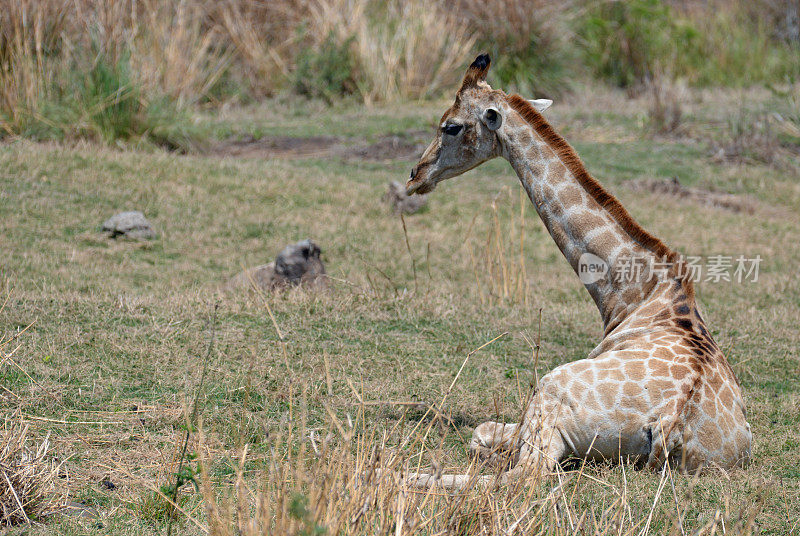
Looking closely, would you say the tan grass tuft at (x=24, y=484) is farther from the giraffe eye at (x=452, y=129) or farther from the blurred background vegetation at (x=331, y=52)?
the blurred background vegetation at (x=331, y=52)

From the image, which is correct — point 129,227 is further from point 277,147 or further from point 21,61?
point 277,147

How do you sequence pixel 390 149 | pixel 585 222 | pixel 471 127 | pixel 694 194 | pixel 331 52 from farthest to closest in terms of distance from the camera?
pixel 331 52 → pixel 390 149 → pixel 694 194 → pixel 471 127 → pixel 585 222

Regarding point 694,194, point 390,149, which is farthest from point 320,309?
point 694,194

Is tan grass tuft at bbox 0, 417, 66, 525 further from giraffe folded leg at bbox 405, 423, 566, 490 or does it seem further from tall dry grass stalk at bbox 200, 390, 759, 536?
giraffe folded leg at bbox 405, 423, 566, 490

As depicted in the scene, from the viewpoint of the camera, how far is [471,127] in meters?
5.11

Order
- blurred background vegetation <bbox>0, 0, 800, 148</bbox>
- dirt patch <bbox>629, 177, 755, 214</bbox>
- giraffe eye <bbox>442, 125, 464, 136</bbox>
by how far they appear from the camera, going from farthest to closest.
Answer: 1. dirt patch <bbox>629, 177, 755, 214</bbox>
2. blurred background vegetation <bbox>0, 0, 800, 148</bbox>
3. giraffe eye <bbox>442, 125, 464, 136</bbox>

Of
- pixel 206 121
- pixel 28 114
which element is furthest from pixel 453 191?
pixel 28 114

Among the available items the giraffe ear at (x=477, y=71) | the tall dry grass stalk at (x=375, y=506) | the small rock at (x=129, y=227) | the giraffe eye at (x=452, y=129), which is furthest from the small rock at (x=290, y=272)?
the tall dry grass stalk at (x=375, y=506)

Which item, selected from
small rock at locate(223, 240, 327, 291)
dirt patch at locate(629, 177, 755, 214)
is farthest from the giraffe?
dirt patch at locate(629, 177, 755, 214)

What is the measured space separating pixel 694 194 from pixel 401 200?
3.92 m

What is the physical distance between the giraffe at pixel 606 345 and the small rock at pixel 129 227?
397cm

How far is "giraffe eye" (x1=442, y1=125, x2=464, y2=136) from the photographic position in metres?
5.14

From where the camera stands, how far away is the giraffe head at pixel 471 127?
505 cm

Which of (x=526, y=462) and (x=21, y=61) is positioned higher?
(x=526, y=462)
